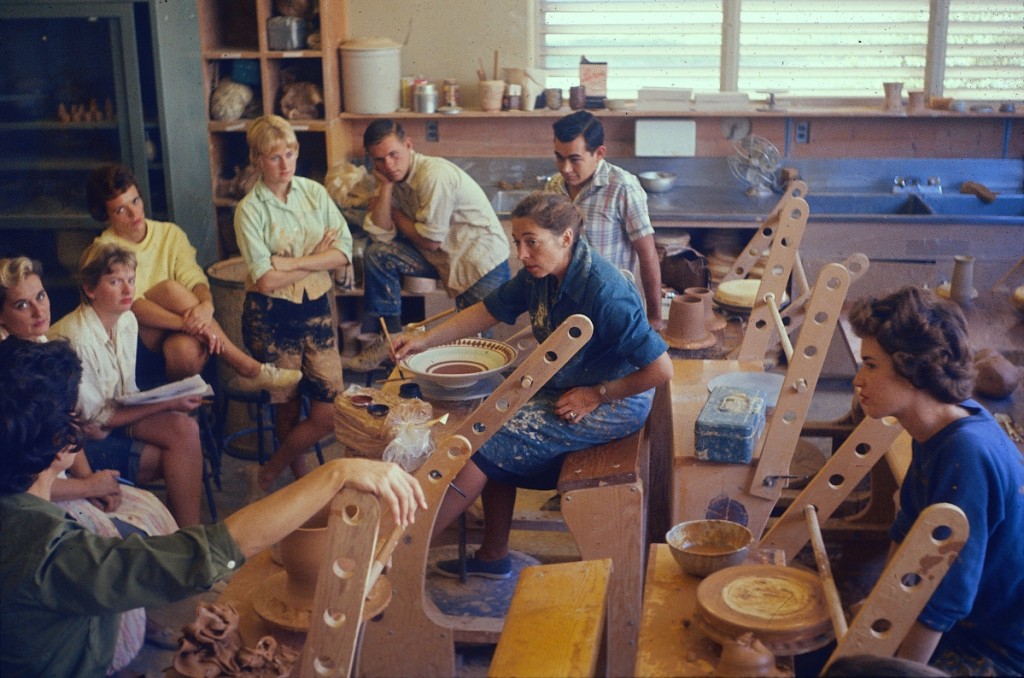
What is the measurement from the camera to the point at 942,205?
6535mm

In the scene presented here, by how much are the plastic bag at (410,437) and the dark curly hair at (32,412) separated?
964 millimetres

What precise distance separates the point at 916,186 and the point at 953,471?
15.9ft

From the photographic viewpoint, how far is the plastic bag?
316 cm

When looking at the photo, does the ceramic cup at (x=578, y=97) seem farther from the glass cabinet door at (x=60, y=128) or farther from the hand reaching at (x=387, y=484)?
the hand reaching at (x=387, y=484)

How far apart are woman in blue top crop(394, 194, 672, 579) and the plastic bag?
0.30 metres

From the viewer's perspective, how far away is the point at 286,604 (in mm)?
2623

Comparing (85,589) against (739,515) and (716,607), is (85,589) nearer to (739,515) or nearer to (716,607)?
(716,607)

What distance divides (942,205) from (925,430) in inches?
177

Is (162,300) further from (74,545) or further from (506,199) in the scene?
(506,199)

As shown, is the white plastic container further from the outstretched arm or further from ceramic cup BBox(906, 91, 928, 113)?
the outstretched arm

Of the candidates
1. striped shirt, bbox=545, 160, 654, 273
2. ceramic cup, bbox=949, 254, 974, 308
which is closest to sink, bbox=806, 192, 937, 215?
ceramic cup, bbox=949, 254, 974, 308

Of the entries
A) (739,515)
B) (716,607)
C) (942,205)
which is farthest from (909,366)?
(942,205)

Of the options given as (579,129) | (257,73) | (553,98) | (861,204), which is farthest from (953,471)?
(257,73)

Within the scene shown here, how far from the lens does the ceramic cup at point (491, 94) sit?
6781 millimetres
